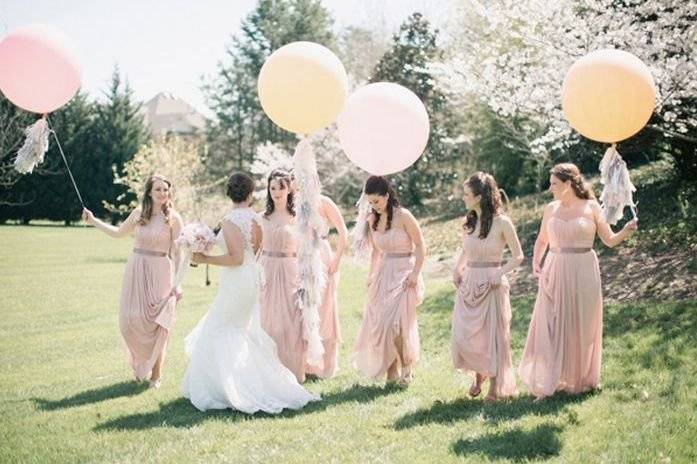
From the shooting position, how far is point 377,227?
6.97m

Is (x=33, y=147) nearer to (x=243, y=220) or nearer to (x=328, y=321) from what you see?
(x=243, y=220)

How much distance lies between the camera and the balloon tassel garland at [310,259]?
678cm

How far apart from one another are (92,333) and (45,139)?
205 inches

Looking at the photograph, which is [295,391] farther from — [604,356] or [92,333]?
[92,333]

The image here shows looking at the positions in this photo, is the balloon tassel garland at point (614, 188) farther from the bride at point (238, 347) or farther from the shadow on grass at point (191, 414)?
the bride at point (238, 347)

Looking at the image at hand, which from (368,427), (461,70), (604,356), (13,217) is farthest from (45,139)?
(13,217)

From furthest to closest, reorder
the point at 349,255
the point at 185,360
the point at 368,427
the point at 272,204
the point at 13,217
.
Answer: the point at 13,217, the point at 349,255, the point at 185,360, the point at 272,204, the point at 368,427

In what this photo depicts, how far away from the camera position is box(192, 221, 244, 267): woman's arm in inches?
243

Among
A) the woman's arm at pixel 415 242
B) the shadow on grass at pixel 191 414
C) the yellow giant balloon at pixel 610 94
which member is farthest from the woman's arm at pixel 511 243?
the shadow on grass at pixel 191 414

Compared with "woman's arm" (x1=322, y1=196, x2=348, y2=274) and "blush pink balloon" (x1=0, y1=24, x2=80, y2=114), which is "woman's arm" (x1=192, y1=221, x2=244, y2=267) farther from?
"blush pink balloon" (x1=0, y1=24, x2=80, y2=114)

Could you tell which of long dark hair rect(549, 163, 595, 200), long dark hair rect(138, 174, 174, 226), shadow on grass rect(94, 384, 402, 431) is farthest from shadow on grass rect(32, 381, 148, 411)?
long dark hair rect(549, 163, 595, 200)

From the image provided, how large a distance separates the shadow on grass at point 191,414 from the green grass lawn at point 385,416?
0.02m

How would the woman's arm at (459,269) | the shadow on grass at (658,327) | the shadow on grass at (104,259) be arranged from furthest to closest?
the shadow on grass at (104,259)
the shadow on grass at (658,327)
the woman's arm at (459,269)

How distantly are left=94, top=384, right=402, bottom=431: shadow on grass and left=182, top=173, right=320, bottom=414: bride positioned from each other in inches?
3.1
